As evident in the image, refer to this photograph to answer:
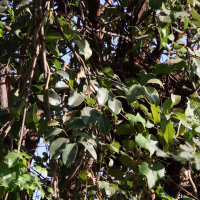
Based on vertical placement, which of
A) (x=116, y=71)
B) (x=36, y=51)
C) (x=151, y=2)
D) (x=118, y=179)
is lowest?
(x=118, y=179)

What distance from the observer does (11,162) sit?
672 millimetres

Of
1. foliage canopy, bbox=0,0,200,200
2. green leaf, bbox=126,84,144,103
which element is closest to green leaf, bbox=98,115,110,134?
foliage canopy, bbox=0,0,200,200

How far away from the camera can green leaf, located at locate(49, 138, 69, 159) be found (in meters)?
0.74

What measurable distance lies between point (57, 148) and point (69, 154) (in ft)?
0.13

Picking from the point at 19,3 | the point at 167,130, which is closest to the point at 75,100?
the point at 167,130

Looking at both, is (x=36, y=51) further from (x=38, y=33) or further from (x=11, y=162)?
(x=11, y=162)

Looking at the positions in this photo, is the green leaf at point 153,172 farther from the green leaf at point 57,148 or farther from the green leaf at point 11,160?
the green leaf at point 11,160

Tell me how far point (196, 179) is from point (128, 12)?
4.03 ft

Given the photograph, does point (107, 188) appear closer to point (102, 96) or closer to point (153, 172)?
point (153, 172)

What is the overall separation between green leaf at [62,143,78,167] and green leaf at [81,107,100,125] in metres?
0.09

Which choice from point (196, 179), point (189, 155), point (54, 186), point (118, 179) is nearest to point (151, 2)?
point (189, 155)

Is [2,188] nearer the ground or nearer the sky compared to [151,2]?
nearer the ground

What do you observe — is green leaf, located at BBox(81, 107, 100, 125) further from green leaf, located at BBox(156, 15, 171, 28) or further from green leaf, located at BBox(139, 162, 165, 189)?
green leaf, located at BBox(156, 15, 171, 28)

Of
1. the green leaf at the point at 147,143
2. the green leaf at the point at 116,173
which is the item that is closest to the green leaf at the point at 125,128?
the green leaf at the point at 147,143
